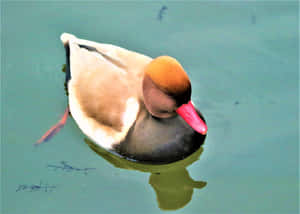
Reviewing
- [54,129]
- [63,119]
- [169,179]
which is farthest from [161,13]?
[169,179]

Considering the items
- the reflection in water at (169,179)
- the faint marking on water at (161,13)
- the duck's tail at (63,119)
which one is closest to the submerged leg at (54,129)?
the duck's tail at (63,119)

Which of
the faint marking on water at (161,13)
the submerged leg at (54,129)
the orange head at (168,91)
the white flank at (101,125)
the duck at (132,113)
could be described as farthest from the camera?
the faint marking on water at (161,13)

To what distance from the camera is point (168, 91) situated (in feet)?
11.1

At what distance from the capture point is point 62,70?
4645 millimetres

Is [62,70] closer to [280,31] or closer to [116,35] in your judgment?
[116,35]

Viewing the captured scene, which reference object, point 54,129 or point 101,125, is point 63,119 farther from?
point 101,125

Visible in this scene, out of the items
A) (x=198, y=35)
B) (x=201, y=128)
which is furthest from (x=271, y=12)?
Result: (x=201, y=128)

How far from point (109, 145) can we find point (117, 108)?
1.24 feet

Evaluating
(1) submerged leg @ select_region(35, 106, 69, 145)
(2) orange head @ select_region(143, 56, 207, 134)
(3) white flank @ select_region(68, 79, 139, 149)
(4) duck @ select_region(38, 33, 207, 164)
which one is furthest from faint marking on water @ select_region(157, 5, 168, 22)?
(2) orange head @ select_region(143, 56, 207, 134)

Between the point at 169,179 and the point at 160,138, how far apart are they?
414 mm

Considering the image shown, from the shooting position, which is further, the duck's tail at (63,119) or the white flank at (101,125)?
the duck's tail at (63,119)

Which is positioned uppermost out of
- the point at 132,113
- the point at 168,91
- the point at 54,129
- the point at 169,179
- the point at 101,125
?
the point at 168,91

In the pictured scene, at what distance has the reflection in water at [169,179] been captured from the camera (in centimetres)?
376

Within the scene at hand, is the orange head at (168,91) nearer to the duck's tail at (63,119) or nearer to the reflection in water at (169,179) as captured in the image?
the reflection in water at (169,179)
